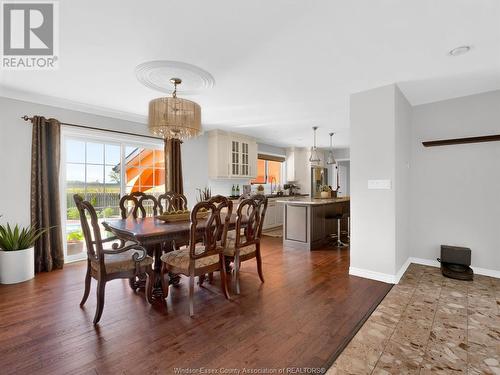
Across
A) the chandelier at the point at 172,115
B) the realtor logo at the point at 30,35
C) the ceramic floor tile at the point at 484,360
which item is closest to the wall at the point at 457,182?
the ceramic floor tile at the point at 484,360

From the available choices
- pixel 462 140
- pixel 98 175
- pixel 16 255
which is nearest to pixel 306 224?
pixel 462 140

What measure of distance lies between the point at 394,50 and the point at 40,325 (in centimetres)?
385

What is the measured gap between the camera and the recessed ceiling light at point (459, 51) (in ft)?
7.20

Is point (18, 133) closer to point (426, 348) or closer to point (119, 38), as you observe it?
point (119, 38)

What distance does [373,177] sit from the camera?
3.09 meters

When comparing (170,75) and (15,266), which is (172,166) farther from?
(15,266)

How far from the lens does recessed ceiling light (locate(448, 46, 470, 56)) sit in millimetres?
2195

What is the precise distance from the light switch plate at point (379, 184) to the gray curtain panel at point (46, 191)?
4.24 m

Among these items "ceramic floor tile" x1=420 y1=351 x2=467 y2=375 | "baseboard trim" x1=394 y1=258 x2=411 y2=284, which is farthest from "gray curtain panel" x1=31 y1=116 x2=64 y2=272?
"baseboard trim" x1=394 y1=258 x2=411 y2=284

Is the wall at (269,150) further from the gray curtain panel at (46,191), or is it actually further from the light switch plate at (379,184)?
the gray curtain panel at (46,191)

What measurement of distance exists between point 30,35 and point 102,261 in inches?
76.7

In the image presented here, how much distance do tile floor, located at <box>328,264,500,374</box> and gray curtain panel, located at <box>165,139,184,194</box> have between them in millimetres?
3742

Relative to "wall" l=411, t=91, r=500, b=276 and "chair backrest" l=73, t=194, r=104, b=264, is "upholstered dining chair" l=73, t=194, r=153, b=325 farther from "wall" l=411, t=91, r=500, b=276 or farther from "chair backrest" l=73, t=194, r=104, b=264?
"wall" l=411, t=91, r=500, b=276

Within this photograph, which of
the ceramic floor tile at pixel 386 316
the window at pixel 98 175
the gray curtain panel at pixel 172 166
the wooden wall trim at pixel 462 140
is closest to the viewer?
the ceramic floor tile at pixel 386 316
